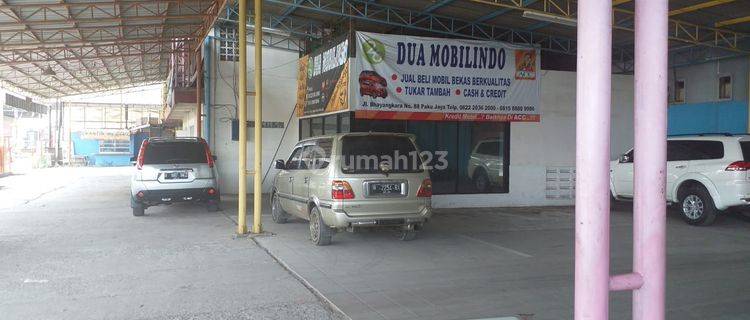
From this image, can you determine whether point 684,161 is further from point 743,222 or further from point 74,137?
point 74,137

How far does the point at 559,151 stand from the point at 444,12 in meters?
5.16

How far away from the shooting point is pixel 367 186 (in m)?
8.45

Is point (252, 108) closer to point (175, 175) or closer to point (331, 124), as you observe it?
point (331, 124)

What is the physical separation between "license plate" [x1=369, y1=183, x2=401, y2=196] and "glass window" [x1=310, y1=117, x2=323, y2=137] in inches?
253

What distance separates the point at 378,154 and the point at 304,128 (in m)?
7.97

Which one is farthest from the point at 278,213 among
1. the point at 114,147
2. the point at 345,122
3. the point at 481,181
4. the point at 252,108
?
the point at 114,147

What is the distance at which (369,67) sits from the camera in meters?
12.4

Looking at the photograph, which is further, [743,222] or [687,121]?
[687,121]

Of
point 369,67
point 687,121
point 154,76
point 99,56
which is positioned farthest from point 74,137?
point 687,121

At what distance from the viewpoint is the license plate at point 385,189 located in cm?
849

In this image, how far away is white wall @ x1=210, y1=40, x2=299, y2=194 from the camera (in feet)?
56.0

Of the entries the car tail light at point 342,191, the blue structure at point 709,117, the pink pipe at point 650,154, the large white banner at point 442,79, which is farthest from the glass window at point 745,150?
the pink pipe at point 650,154

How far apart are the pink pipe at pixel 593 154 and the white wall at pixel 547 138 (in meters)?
13.1

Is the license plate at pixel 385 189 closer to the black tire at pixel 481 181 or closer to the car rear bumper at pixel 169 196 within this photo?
the car rear bumper at pixel 169 196
